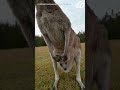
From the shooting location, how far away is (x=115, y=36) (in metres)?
5.55

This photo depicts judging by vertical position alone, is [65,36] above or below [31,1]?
below

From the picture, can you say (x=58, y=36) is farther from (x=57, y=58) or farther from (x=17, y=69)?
(x=17, y=69)

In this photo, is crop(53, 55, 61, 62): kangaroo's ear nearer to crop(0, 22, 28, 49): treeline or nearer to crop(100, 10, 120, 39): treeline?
crop(0, 22, 28, 49): treeline

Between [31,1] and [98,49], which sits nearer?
[31,1]

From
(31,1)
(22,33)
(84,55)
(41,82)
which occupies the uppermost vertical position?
(31,1)

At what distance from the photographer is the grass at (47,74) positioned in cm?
505

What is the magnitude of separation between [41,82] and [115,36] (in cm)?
142

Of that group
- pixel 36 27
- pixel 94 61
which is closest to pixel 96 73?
pixel 94 61

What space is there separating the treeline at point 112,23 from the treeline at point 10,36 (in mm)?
1324

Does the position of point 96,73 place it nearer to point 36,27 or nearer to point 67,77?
point 67,77

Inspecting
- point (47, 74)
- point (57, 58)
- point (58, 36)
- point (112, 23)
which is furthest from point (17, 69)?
point (112, 23)

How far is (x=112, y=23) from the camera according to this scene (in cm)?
554

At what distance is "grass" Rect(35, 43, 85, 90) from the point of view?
5.05 metres

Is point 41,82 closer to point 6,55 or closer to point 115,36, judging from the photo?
point 6,55
